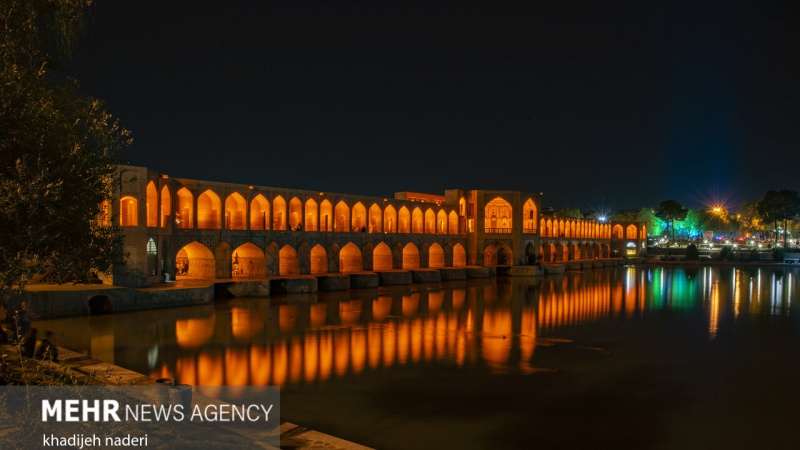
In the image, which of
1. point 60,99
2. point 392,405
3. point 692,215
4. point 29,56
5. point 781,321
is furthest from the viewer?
point 692,215

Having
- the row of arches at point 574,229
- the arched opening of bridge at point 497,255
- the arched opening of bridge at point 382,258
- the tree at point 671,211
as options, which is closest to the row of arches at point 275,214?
the arched opening of bridge at point 382,258

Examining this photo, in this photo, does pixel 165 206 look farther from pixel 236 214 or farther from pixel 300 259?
pixel 300 259

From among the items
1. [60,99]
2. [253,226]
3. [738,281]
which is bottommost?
[738,281]

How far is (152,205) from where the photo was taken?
56.7ft

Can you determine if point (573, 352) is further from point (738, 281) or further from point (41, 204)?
point (738, 281)

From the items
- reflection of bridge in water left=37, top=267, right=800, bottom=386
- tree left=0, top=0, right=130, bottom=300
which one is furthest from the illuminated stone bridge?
tree left=0, top=0, right=130, bottom=300

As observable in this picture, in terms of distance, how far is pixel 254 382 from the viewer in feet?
28.7

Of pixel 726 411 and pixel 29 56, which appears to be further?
pixel 726 411

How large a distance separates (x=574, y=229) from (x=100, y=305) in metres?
36.0

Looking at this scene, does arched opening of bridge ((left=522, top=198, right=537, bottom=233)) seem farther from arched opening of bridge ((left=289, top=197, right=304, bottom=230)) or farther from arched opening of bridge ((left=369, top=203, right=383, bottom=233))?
arched opening of bridge ((left=289, top=197, right=304, bottom=230))

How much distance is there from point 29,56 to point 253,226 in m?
16.7

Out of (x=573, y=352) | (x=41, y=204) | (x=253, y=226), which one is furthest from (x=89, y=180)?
(x=253, y=226)

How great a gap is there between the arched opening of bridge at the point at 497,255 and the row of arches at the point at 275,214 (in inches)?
116

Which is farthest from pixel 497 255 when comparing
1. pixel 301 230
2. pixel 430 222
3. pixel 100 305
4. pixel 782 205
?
pixel 782 205
